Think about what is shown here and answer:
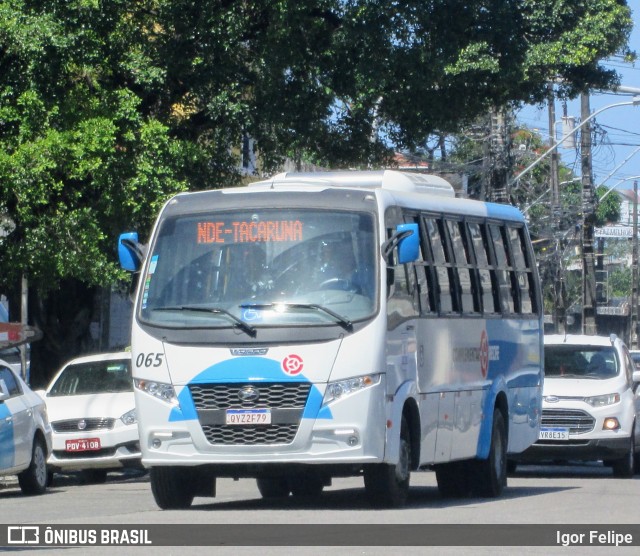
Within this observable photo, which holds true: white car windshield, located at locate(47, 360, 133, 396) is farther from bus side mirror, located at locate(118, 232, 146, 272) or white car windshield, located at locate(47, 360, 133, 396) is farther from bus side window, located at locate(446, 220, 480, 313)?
bus side mirror, located at locate(118, 232, 146, 272)

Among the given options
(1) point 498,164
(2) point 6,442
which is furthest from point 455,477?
(1) point 498,164

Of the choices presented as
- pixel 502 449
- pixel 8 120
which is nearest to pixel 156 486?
pixel 502 449

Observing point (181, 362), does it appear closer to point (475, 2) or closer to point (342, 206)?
point (342, 206)

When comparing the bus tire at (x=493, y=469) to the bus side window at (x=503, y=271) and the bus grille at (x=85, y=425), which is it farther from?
the bus grille at (x=85, y=425)

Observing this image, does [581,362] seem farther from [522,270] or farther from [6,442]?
[6,442]

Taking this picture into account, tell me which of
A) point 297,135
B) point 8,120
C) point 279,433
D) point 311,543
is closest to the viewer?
point 311,543

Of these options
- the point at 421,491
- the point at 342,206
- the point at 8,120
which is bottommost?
the point at 421,491

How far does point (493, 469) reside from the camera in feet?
51.4

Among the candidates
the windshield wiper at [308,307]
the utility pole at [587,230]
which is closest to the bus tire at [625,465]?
the windshield wiper at [308,307]

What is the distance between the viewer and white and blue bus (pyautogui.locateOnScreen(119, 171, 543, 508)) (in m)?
12.5

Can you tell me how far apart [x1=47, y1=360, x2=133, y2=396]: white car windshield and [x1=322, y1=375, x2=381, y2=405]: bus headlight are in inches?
338

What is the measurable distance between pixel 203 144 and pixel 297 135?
1532 mm

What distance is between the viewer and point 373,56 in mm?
21500

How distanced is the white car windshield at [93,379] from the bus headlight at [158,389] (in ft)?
25.7
